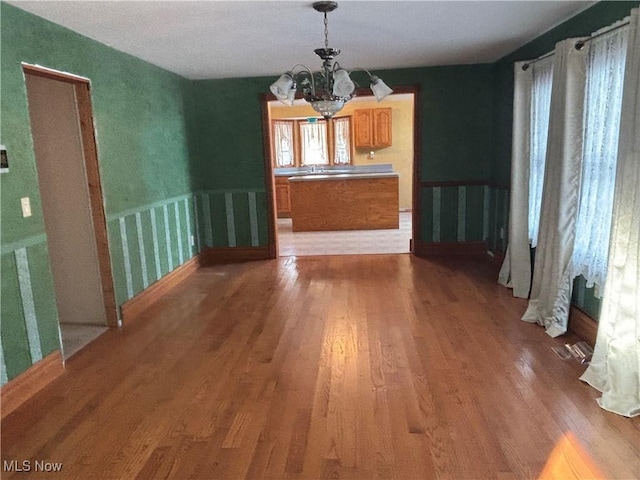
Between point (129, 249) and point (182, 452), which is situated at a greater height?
point (129, 249)

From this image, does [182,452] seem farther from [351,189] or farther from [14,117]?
[351,189]

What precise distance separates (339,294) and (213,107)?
2978 millimetres

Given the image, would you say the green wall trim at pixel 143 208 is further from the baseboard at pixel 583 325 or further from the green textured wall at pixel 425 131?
the baseboard at pixel 583 325

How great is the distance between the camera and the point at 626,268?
2.46 meters

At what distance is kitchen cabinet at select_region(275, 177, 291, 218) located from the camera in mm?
9484

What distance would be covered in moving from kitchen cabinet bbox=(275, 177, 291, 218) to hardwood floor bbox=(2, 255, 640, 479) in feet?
18.0

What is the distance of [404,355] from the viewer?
10.2 feet

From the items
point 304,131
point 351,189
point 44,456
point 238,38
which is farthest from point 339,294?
point 304,131

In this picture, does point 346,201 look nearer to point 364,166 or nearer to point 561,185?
point 364,166

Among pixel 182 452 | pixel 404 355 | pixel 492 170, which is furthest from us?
pixel 492 170

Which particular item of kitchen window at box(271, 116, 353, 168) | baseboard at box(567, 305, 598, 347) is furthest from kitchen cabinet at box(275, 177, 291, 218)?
baseboard at box(567, 305, 598, 347)

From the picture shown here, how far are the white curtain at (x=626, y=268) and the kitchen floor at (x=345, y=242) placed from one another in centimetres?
370

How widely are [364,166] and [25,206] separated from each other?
7588mm

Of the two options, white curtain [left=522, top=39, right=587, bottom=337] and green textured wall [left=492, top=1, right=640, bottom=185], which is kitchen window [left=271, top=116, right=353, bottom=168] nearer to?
green textured wall [left=492, top=1, right=640, bottom=185]
